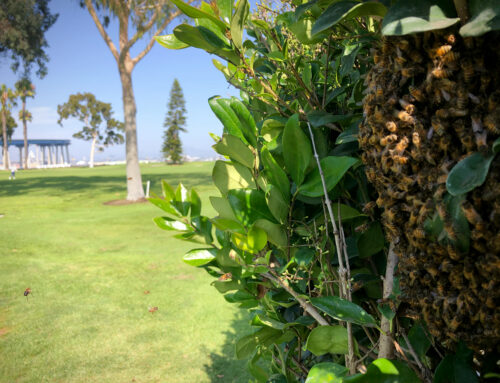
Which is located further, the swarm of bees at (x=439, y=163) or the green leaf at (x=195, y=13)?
the green leaf at (x=195, y=13)

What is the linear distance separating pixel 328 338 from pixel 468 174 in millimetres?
370

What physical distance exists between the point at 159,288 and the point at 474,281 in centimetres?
447

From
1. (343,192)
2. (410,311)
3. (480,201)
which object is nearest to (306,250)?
(343,192)

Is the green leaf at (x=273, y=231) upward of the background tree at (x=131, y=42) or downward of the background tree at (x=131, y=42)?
downward

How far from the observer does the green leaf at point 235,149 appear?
68 centimetres

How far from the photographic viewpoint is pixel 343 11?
1.52 ft

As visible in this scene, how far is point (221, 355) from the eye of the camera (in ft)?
10.0

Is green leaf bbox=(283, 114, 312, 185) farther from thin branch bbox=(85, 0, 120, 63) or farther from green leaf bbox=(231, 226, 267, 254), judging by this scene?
thin branch bbox=(85, 0, 120, 63)

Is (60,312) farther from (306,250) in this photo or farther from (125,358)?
(306,250)

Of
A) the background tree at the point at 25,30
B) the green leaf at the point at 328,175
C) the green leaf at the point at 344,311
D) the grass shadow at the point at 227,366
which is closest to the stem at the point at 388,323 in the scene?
the green leaf at the point at 344,311

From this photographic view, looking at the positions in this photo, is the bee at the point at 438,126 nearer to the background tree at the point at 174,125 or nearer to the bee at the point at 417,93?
the bee at the point at 417,93

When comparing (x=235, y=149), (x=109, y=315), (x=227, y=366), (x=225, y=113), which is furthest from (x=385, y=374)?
(x=109, y=315)

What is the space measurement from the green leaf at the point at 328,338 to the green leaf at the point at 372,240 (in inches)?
5.5

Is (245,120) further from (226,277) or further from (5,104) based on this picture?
(5,104)
